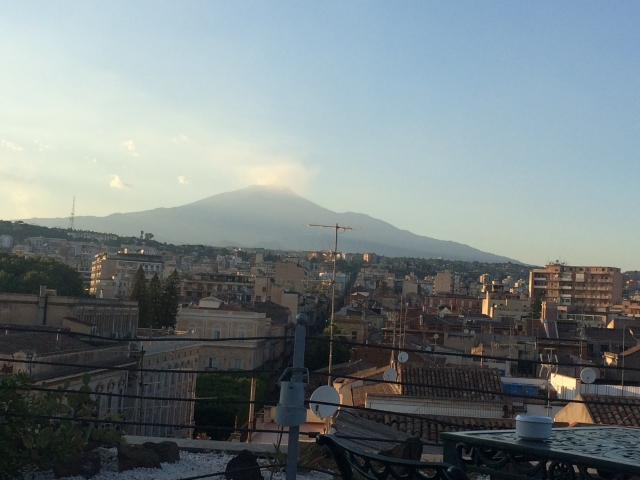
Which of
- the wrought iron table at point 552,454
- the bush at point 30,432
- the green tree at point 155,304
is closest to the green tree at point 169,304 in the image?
the green tree at point 155,304

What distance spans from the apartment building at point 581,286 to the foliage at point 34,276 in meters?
47.6

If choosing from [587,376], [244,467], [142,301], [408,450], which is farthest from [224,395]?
[244,467]

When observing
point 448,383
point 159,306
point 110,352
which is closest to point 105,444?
point 448,383

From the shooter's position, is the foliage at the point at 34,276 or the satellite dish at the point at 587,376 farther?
the foliage at the point at 34,276

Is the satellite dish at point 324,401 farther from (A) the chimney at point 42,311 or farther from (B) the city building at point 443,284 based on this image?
(B) the city building at point 443,284

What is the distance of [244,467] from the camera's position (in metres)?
3.93

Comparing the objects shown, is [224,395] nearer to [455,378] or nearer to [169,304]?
[455,378]

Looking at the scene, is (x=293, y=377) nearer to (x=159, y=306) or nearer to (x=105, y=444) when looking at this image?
(x=105, y=444)

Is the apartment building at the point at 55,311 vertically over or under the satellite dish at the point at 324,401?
under

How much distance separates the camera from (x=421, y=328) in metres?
44.6

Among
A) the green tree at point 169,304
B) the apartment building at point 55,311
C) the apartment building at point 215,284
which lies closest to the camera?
the apartment building at point 55,311

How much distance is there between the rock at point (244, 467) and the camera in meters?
3.88

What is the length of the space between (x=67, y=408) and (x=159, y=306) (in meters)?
47.9

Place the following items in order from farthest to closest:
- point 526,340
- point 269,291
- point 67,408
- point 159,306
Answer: point 269,291
point 159,306
point 526,340
point 67,408
